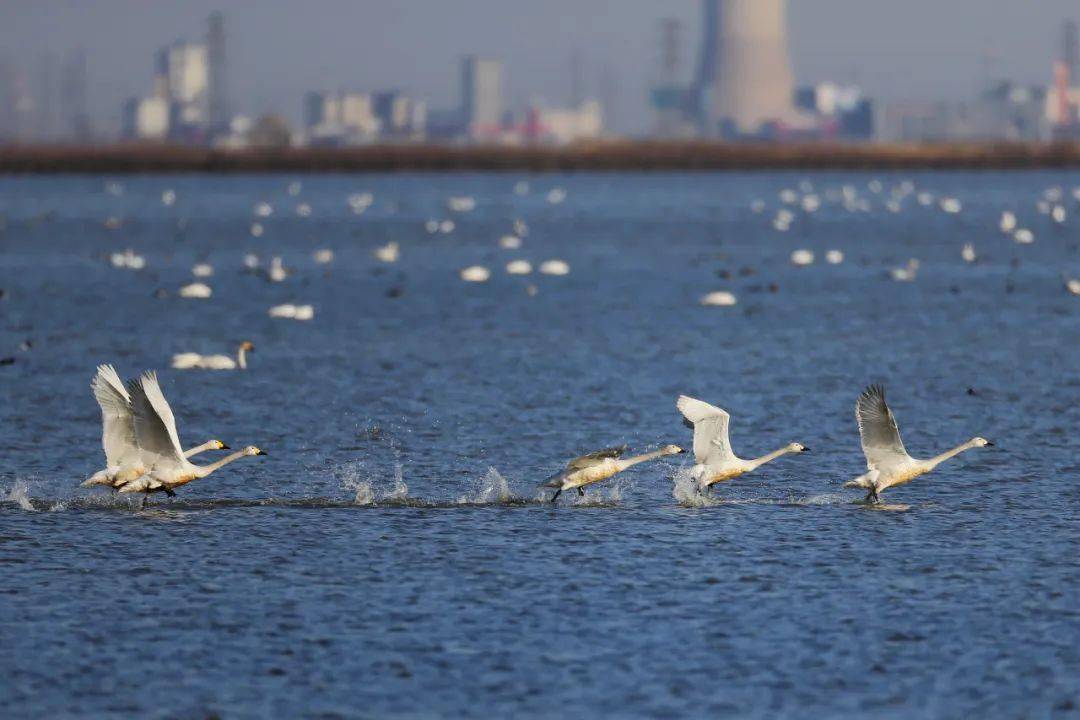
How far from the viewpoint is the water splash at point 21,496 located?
72.3ft

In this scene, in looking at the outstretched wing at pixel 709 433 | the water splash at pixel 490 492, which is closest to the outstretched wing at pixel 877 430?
the outstretched wing at pixel 709 433

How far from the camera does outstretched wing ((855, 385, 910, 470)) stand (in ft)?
68.6

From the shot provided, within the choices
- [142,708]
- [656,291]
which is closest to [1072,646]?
[142,708]

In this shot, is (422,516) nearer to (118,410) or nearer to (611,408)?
(118,410)

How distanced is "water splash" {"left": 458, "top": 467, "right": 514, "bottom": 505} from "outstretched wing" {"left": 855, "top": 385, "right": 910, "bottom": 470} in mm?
Answer: 4015

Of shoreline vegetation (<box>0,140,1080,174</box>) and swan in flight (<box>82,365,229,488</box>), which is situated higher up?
swan in flight (<box>82,365,229,488</box>)

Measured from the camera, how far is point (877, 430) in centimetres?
2134

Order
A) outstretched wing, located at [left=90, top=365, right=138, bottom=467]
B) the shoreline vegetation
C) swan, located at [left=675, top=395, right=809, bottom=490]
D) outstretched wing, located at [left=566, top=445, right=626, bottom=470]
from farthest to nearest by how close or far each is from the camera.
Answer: the shoreline vegetation, swan, located at [left=675, top=395, right=809, bottom=490], outstretched wing, located at [left=566, top=445, right=626, bottom=470], outstretched wing, located at [left=90, top=365, right=138, bottom=467]

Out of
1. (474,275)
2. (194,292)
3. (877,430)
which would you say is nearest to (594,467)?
(877,430)

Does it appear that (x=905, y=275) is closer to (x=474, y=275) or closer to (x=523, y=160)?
(x=474, y=275)

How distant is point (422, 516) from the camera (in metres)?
21.4

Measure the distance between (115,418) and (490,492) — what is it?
432cm

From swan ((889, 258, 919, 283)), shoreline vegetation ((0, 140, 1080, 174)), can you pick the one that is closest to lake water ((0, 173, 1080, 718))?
swan ((889, 258, 919, 283))

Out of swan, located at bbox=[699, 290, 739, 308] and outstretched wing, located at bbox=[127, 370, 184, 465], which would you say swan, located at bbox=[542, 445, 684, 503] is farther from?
swan, located at bbox=[699, 290, 739, 308]
